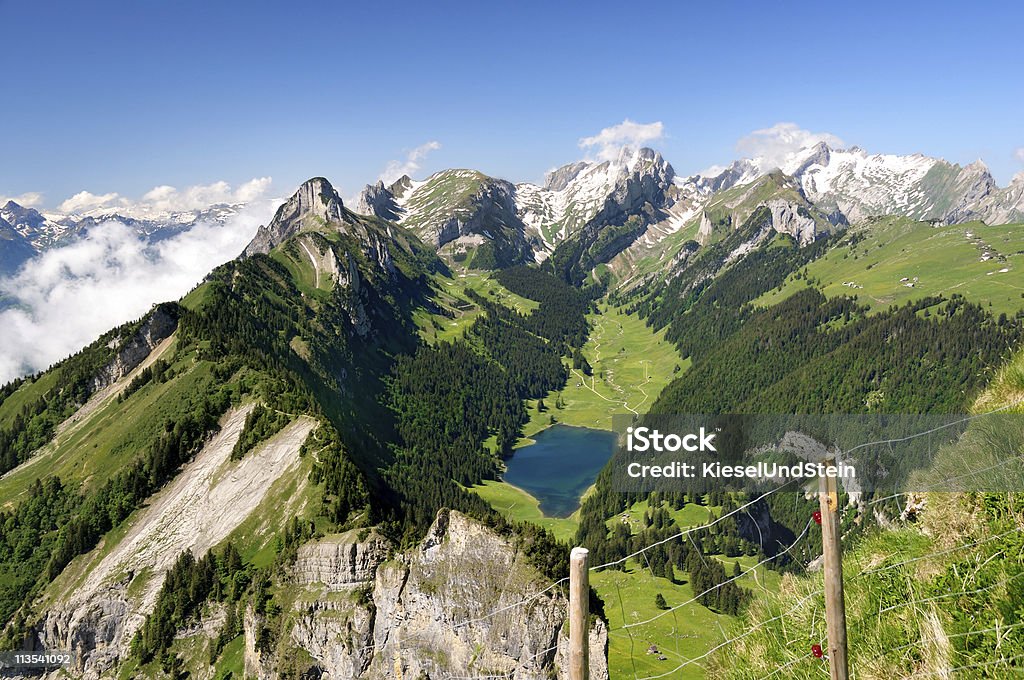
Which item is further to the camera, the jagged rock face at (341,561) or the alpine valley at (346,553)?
the jagged rock face at (341,561)

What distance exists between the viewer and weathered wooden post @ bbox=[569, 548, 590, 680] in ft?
30.7

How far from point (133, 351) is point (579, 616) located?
524ft

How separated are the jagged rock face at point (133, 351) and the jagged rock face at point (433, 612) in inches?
4028

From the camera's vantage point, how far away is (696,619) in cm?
9400

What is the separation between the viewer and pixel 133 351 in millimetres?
139375

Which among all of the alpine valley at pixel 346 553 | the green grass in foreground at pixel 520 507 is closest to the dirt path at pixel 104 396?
the alpine valley at pixel 346 553

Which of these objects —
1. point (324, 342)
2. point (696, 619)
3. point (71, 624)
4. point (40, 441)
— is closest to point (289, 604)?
point (71, 624)

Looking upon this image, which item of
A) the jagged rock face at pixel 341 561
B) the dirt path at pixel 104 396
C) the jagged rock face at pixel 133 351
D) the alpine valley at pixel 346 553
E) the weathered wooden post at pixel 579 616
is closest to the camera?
the weathered wooden post at pixel 579 616

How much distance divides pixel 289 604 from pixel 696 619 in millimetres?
64434

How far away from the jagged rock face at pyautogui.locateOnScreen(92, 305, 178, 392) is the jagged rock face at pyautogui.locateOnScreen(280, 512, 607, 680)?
102 m

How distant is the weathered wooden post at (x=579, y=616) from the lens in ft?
30.7

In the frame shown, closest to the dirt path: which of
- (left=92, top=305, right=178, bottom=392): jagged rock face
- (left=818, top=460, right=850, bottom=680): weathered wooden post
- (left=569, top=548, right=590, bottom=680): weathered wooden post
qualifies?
(left=92, top=305, right=178, bottom=392): jagged rock face

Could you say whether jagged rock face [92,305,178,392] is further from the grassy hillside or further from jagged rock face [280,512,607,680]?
the grassy hillside

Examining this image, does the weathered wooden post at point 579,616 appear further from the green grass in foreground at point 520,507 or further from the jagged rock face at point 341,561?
the green grass in foreground at point 520,507
